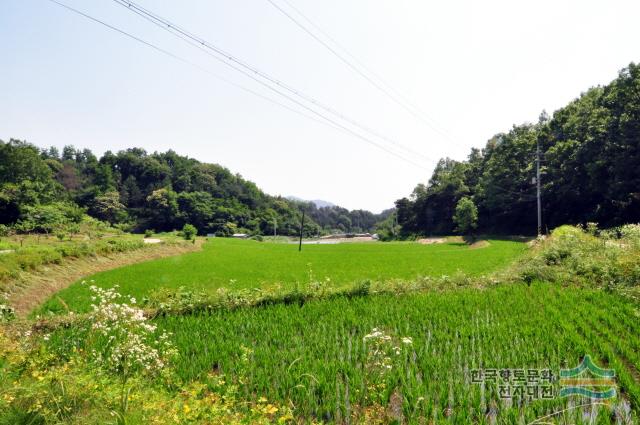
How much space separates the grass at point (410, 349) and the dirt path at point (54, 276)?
6.80 meters

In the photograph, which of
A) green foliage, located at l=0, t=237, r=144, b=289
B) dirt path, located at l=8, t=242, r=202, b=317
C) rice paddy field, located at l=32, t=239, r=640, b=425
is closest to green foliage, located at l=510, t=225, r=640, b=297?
rice paddy field, located at l=32, t=239, r=640, b=425

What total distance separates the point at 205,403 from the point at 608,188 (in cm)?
3736

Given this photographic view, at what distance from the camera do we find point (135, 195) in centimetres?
7581

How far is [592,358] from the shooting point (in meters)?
5.17

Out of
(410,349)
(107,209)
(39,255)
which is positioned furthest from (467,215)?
(107,209)

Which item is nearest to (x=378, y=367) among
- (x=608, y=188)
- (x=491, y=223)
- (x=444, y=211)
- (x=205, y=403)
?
(x=205, y=403)

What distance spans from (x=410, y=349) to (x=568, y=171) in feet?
123

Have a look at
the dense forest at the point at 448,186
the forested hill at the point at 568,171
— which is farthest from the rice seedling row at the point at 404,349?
the dense forest at the point at 448,186

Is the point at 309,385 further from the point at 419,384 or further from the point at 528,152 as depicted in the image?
the point at 528,152

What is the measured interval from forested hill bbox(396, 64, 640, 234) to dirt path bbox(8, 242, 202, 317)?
38.1m

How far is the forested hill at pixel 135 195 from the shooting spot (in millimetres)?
39062

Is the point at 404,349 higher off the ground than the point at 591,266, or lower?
lower

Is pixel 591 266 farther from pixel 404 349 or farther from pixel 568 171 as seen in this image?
pixel 568 171

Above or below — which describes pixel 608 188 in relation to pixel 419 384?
above
